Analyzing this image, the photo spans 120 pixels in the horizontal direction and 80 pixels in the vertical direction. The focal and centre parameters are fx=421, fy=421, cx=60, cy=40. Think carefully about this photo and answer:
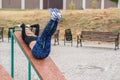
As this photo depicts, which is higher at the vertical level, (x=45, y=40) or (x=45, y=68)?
(x=45, y=40)

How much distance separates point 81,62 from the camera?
15.0 m

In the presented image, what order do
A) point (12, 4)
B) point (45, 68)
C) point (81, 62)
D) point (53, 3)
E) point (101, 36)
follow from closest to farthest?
point (45, 68) → point (81, 62) → point (101, 36) → point (12, 4) → point (53, 3)

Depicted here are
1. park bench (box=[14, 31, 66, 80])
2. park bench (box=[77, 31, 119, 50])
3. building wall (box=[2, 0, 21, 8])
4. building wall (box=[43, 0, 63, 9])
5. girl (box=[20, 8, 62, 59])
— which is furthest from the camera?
building wall (box=[43, 0, 63, 9])

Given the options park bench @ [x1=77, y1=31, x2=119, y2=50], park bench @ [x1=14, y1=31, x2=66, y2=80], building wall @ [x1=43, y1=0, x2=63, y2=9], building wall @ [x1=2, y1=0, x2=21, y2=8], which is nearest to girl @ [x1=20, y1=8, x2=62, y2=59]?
park bench @ [x1=14, y1=31, x2=66, y2=80]

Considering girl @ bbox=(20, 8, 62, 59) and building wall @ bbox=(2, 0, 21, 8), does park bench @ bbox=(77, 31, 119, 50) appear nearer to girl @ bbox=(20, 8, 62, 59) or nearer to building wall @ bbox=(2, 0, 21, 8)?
girl @ bbox=(20, 8, 62, 59)

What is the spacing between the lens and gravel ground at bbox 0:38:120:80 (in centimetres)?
1198

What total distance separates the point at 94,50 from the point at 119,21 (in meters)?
8.33

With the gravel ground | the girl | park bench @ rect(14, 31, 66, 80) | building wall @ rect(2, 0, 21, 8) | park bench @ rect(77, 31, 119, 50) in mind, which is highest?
building wall @ rect(2, 0, 21, 8)

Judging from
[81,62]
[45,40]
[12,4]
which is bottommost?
[81,62]

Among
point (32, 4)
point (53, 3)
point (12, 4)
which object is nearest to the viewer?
point (12, 4)

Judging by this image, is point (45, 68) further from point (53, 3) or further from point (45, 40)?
point (53, 3)

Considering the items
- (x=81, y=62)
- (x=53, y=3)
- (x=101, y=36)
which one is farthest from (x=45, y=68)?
(x=53, y=3)

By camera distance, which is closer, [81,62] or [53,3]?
[81,62]

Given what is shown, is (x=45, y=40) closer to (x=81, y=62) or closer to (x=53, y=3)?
(x=81, y=62)
